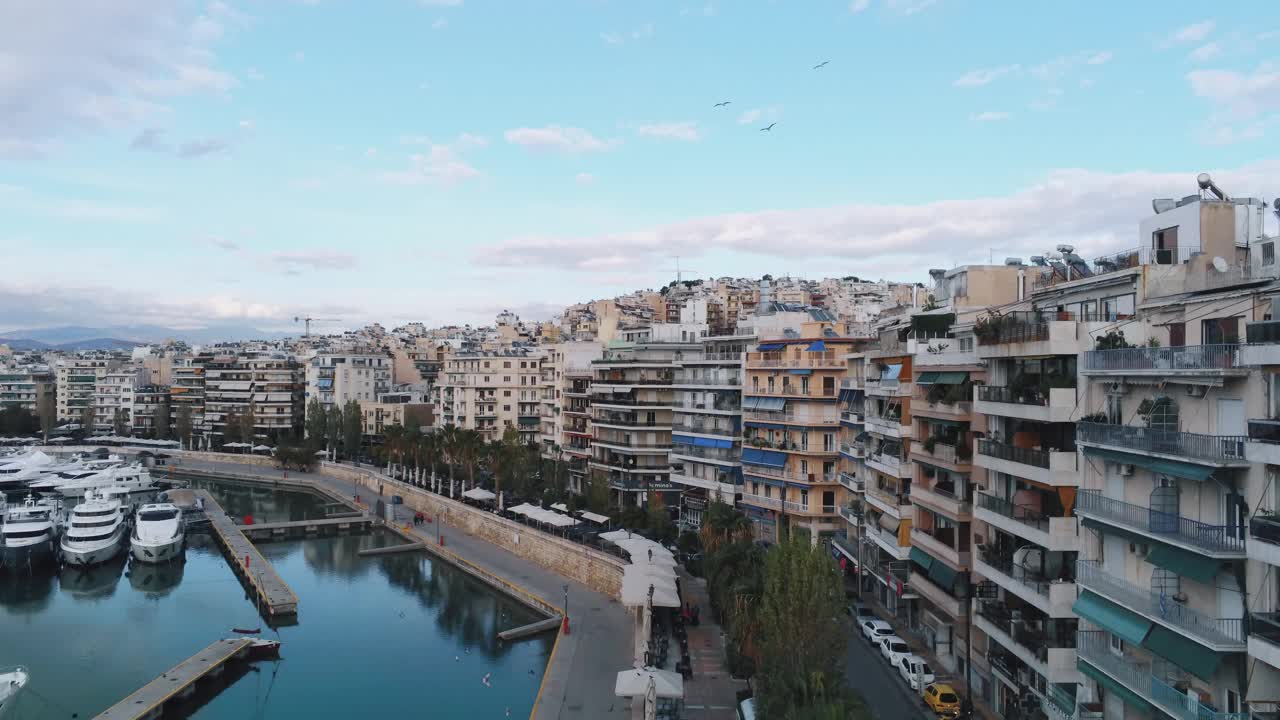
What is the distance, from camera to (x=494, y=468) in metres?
57.8

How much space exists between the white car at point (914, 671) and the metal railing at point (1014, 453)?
683cm

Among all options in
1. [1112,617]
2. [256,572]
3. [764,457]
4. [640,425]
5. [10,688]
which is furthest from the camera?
[640,425]

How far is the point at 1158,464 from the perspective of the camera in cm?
1650

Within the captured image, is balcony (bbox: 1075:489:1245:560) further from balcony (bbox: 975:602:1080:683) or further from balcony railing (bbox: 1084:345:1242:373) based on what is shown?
balcony (bbox: 975:602:1080:683)

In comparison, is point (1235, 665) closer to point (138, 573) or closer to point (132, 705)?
point (132, 705)

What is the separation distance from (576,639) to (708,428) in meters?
19.1

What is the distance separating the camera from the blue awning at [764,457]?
42906mm

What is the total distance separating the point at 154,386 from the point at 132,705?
4087 inches

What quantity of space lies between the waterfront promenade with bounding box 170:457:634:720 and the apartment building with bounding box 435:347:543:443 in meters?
20.4

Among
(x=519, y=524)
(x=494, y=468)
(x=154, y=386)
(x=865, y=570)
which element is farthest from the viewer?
(x=154, y=386)

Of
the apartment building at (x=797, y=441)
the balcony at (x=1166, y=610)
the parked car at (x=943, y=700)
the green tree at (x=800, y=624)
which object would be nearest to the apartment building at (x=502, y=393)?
the apartment building at (x=797, y=441)

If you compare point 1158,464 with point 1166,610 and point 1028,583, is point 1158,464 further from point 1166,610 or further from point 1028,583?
point 1028,583

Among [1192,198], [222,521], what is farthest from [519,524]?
[1192,198]

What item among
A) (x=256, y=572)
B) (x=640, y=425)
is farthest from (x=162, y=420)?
(x=640, y=425)
